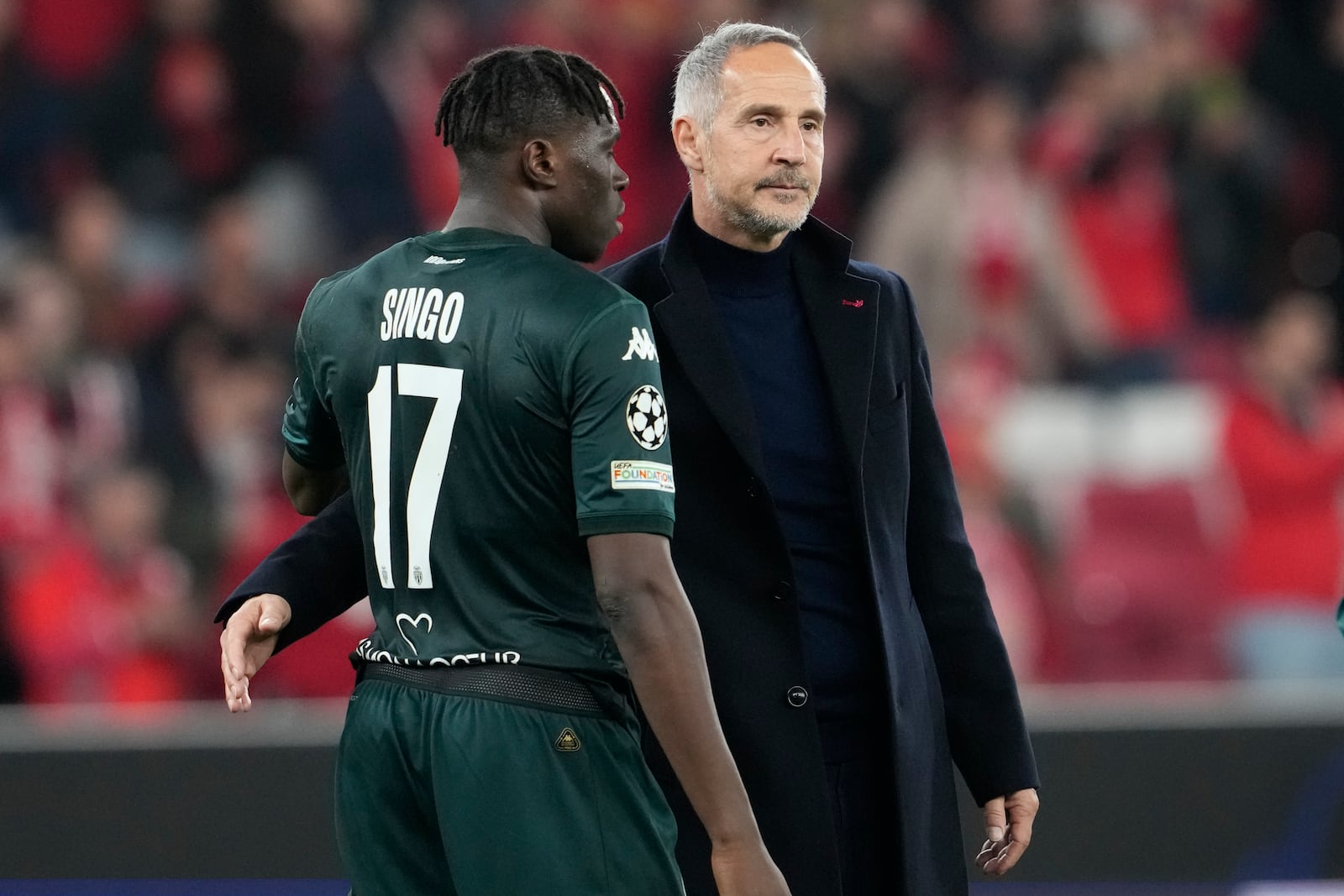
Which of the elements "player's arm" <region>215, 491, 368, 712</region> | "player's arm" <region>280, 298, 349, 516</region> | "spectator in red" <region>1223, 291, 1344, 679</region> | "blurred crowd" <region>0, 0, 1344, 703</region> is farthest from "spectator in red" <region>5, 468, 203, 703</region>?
"player's arm" <region>215, 491, 368, 712</region>

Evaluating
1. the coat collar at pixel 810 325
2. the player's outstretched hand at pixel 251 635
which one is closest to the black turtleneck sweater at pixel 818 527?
the coat collar at pixel 810 325

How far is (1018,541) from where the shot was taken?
702 centimetres

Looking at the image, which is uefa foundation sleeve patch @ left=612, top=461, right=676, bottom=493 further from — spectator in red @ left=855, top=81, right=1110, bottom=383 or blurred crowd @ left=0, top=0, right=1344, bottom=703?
spectator in red @ left=855, top=81, right=1110, bottom=383

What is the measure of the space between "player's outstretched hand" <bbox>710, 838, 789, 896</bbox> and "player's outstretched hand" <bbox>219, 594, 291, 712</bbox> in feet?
2.51

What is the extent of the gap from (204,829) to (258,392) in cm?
228

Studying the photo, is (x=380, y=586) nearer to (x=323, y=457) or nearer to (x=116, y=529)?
(x=323, y=457)

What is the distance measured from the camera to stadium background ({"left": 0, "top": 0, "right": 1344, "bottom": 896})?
5.74 m

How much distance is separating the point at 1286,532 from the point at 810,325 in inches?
168

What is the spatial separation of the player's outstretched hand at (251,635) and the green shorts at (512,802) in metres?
0.28

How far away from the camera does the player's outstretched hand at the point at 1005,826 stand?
3.24m

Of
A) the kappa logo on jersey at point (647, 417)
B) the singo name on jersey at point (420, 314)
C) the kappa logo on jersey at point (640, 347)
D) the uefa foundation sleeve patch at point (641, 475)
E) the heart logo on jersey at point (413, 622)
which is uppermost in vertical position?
the singo name on jersey at point (420, 314)

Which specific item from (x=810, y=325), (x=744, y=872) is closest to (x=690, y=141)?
(x=810, y=325)

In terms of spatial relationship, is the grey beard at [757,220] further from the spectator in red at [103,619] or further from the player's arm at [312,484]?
the spectator in red at [103,619]

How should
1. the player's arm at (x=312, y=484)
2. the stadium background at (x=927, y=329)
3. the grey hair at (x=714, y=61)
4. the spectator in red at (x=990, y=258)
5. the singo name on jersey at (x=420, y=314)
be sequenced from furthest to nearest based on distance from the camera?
the spectator in red at (x=990, y=258) < the stadium background at (x=927, y=329) < the grey hair at (x=714, y=61) < the player's arm at (x=312, y=484) < the singo name on jersey at (x=420, y=314)
